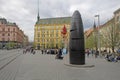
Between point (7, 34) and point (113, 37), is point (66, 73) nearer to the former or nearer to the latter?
point (113, 37)

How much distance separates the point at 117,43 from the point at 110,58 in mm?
15706

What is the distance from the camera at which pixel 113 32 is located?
147 ft

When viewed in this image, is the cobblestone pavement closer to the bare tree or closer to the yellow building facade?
the bare tree

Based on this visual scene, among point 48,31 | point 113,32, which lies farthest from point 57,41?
point 113,32

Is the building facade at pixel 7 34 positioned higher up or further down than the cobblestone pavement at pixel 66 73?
higher up

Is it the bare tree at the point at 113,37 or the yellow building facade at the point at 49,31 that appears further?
the yellow building facade at the point at 49,31

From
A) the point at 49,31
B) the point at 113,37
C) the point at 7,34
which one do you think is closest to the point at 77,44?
the point at 113,37

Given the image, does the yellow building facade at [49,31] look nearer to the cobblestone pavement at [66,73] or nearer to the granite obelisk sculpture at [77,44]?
the granite obelisk sculpture at [77,44]

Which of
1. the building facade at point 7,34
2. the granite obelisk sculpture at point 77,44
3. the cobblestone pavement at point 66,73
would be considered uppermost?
the building facade at point 7,34

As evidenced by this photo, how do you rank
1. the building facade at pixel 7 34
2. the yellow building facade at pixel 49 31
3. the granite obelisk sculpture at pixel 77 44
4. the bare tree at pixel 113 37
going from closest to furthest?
1. the granite obelisk sculpture at pixel 77 44
2. the bare tree at pixel 113 37
3. the building facade at pixel 7 34
4. the yellow building facade at pixel 49 31

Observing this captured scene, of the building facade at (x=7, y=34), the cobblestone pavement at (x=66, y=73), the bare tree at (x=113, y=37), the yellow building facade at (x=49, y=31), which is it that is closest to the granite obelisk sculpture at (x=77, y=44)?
the cobblestone pavement at (x=66, y=73)

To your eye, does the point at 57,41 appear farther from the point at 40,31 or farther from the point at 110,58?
the point at 110,58

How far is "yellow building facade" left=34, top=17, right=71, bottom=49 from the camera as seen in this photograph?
440ft

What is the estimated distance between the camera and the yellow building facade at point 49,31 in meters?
134
